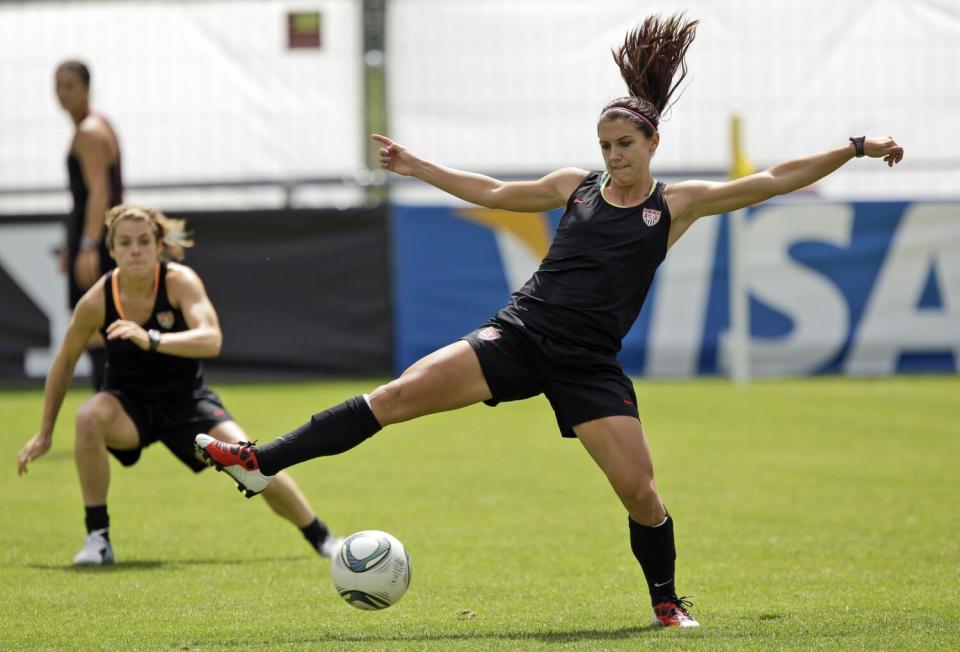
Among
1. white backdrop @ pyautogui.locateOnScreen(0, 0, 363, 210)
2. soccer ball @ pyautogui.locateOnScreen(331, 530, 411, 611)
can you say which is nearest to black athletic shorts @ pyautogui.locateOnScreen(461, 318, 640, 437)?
soccer ball @ pyautogui.locateOnScreen(331, 530, 411, 611)

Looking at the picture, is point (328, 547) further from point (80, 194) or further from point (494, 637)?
point (80, 194)

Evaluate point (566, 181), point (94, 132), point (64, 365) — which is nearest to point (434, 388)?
point (566, 181)

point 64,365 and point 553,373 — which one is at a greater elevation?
point 553,373

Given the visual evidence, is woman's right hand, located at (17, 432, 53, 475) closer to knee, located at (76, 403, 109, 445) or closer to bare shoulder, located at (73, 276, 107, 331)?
knee, located at (76, 403, 109, 445)

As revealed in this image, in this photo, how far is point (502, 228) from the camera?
15.6 metres

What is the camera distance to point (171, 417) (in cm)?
718

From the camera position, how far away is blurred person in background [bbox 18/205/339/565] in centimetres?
696

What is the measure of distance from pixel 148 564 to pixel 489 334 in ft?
7.57

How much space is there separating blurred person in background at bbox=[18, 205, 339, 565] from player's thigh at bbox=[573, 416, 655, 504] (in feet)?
6.86

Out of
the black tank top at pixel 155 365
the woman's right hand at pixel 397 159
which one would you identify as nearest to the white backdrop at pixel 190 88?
the black tank top at pixel 155 365

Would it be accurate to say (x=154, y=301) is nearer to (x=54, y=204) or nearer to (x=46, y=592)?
(x=46, y=592)

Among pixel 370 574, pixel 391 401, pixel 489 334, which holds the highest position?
pixel 489 334

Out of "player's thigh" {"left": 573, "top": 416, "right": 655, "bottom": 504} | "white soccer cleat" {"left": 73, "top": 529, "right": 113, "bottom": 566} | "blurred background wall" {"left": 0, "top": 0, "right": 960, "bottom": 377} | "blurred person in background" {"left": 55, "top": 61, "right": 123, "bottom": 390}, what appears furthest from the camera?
"blurred background wall" {"left": 0, "top": 0, "right": 960, "bottom": 377}

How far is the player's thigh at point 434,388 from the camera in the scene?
5531mm
